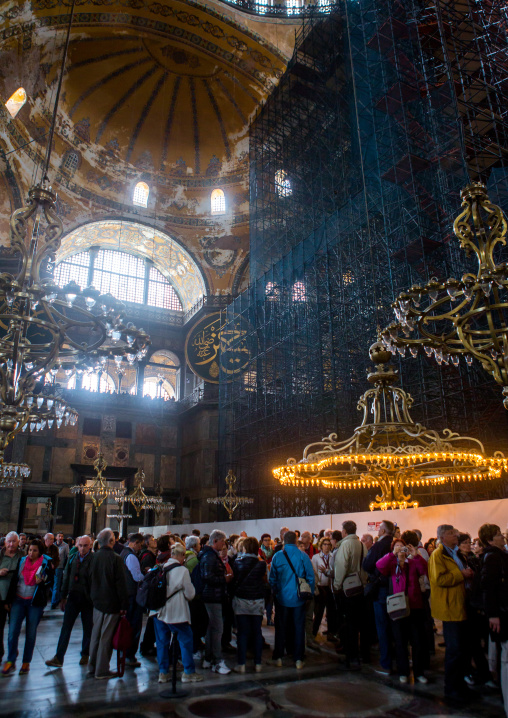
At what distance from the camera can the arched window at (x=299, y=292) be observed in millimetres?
16797

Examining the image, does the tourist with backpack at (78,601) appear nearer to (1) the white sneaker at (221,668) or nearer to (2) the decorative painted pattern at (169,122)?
(1) the white sneaker at (221,668)

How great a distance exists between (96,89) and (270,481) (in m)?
17.9

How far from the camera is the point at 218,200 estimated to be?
79.7ft

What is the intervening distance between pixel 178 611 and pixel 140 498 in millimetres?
14298

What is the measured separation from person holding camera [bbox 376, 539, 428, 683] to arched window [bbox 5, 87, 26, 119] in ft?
64.0

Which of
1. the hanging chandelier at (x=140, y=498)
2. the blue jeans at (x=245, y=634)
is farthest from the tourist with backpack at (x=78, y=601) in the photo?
the hanging chandelier at (x=140, y=498)

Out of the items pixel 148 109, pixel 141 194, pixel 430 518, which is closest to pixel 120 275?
pixel 141 194

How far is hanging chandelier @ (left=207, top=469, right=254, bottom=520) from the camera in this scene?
1722 centimetres

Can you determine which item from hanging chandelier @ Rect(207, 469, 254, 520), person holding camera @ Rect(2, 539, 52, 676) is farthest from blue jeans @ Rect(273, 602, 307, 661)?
hanging chandelier @ Rect(207, 469, 254, 520)

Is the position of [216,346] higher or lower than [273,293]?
lower

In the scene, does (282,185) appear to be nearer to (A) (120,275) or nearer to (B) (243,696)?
(A) (120,275)

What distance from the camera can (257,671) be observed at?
4.69 m

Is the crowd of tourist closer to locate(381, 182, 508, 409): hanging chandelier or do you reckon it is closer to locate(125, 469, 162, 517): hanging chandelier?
locate(381, 182, 508, 409): hanging chandelier

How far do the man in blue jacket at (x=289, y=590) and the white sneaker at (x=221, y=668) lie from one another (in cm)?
54
